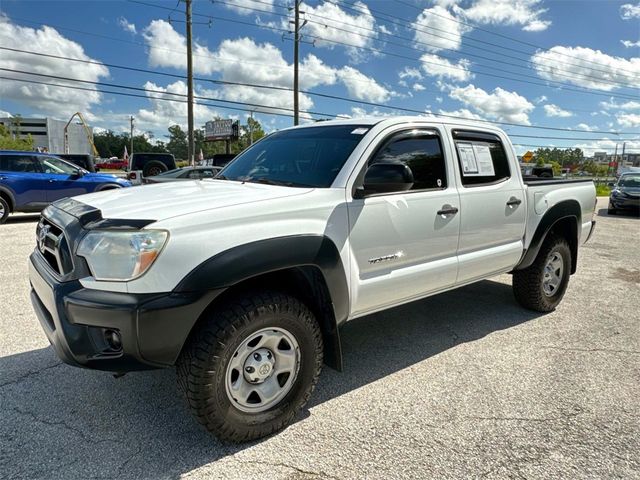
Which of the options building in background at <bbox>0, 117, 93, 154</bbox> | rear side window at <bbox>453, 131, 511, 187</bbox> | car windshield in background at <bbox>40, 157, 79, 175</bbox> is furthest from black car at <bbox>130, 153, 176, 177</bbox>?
building in background at <bbox>0, 117, 93, 154</bbox>

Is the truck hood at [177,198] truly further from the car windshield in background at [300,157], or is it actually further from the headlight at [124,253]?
the car windshield in background at [300,157]

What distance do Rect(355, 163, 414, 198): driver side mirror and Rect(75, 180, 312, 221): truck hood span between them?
0.40 metres

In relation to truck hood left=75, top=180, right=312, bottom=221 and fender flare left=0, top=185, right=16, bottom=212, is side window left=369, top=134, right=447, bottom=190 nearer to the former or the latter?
truck hood left=75, top=180, right=312, bottom=221

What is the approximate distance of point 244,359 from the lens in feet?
8.05

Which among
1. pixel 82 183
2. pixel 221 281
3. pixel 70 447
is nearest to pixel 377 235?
pixel 221 281

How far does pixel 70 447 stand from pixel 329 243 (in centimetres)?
183

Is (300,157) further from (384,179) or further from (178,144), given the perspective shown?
(178,144)

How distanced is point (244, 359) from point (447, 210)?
1911mm

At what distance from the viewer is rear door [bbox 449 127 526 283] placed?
365cm

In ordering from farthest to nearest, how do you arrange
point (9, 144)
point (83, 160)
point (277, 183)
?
point (9, 144) < point (83, 160) < point (277, 183)

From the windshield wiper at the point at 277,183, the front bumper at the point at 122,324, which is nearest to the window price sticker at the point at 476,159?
the windshield wiper at the point at 277,183

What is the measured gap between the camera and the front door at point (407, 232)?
9.51ft

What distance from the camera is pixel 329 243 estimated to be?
266 cm

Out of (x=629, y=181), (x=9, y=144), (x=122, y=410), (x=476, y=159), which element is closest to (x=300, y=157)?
(x=476, y=159)
